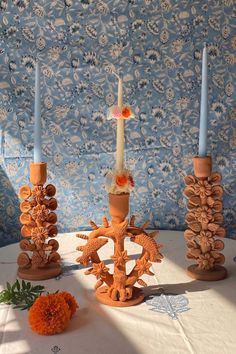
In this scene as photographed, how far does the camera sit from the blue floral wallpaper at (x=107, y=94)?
79.1 inches

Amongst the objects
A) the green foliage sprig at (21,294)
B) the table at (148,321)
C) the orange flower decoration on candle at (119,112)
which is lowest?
the table at (148,321)

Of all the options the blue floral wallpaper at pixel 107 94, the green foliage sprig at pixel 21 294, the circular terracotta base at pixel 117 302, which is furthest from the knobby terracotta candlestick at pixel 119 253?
the blue floral wallpaper at pixel 107 94

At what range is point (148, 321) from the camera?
975mm

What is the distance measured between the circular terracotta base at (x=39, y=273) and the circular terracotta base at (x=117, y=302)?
158 millimetres

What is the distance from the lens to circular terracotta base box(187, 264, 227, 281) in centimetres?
121

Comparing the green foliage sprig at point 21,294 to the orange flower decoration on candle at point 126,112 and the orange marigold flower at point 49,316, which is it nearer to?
the orange marigold flower at point 49,316

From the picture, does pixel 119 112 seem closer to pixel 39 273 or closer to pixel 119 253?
pixel 119 253

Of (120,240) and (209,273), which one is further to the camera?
(209,273)

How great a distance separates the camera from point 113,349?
853 millimetres

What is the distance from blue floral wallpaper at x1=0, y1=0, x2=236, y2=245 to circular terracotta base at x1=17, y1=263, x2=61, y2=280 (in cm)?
89

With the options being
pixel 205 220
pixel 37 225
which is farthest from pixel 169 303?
pixel 37 225

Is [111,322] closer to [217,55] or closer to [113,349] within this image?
[113,349]

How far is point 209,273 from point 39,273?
428 mm

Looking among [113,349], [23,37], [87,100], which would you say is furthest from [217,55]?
[113,349]
